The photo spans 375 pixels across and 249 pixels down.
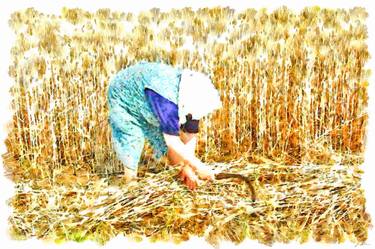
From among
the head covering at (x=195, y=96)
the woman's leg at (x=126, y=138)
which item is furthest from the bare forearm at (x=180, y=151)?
the woman's leg at (x=126, y=138)

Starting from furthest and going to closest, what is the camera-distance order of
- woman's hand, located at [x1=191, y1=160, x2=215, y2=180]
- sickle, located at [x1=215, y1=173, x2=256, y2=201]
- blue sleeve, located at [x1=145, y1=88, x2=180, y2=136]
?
sickle, located at [x1=215, y1=173, x2=256, y2=201] < woman's hand, located at [x1=191, y1=160, x2=215, y2=180] < blue sleeve, located at [x1=145, y1=88, x2=180, y2=136]

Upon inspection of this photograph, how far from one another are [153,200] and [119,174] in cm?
34

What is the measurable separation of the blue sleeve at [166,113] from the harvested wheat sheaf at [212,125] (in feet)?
1.35

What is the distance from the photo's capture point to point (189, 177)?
411 centimetres

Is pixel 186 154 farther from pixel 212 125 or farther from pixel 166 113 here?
pixel 212 125

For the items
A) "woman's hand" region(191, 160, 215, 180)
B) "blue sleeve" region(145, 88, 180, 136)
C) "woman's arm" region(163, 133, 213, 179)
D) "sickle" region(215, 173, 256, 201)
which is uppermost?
"blue sleeve" region(145, 88, 180, 136)

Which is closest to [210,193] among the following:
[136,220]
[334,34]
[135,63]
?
[136,220]

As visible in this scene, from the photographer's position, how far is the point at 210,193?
419 cm

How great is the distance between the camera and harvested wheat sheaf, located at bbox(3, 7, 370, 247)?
415 centimetres

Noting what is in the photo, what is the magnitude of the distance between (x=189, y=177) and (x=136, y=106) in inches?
19.6

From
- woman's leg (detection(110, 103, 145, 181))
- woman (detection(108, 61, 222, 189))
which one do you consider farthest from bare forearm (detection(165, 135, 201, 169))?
woman's leg (detection(110, 103, 145, 181))

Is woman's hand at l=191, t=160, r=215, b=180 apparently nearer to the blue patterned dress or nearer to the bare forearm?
→ the bare forearm

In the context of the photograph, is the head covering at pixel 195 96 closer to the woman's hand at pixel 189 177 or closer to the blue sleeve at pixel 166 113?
the blue sleeve at pixel 166 113

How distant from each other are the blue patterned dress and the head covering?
4 cm
